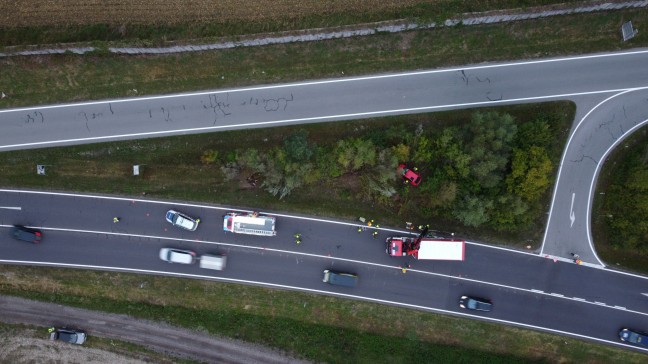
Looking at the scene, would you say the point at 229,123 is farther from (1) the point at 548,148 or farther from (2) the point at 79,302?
(1) the point at 548,148

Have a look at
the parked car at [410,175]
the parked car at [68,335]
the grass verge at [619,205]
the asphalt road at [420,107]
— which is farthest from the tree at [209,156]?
the grass verge at [619,205]

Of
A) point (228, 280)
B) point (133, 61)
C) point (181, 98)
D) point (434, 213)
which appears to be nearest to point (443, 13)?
point (434, 213)

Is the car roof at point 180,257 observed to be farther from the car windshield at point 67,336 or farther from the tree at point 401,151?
the tree at point 401,151

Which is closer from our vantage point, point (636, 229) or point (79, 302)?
point (636, 229)

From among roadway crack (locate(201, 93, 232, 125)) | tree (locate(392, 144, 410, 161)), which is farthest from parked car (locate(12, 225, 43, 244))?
tree (locate(392, 144, 410, 161))

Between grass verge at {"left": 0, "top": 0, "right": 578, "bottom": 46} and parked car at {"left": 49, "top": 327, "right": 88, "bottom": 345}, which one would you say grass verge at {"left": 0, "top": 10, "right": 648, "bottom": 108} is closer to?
grass verge at {"left": 0, "top": 0, "right": 578, "bottom": 46}

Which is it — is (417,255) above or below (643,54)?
below

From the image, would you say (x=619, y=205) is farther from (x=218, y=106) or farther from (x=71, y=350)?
(x=71, y=350)
